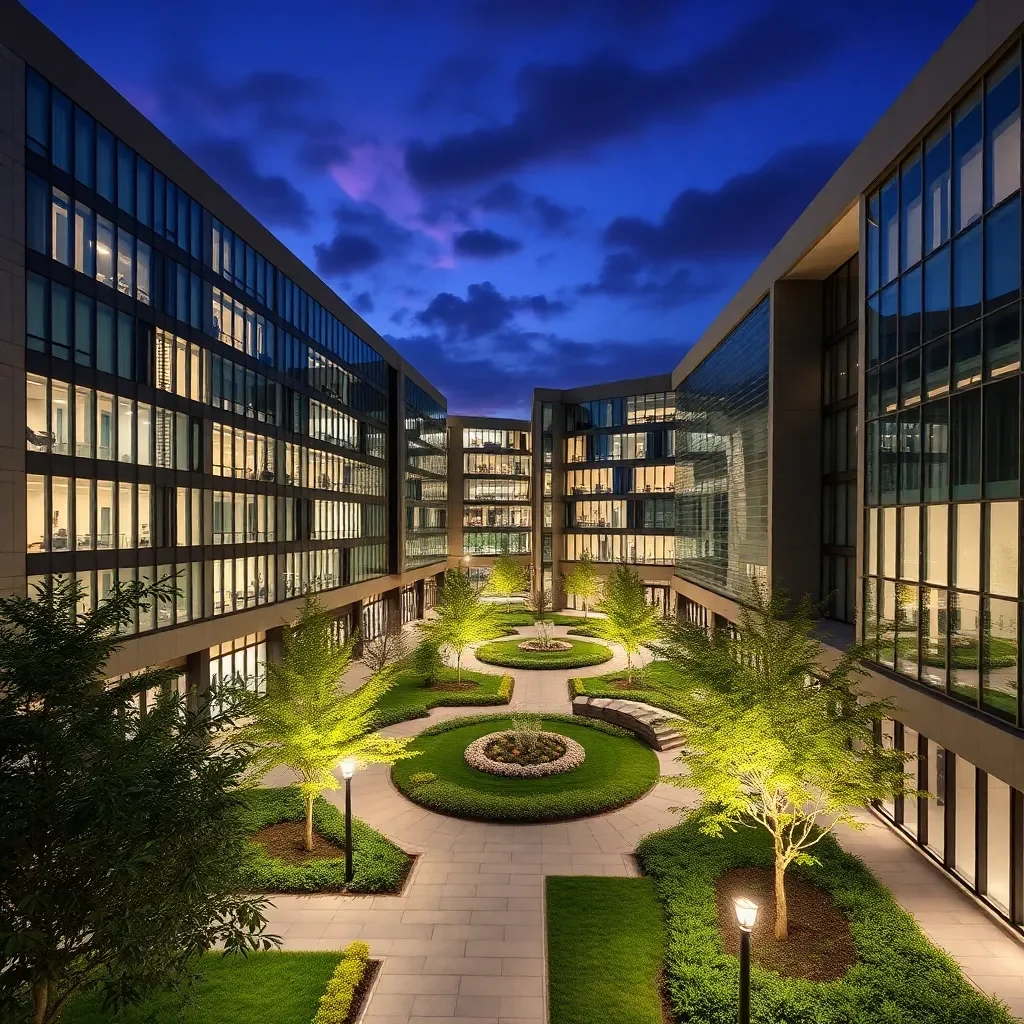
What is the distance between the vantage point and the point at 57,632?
734 centimetres

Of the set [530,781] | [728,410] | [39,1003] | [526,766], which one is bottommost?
[530,781]

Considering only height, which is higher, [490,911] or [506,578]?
[506,578]

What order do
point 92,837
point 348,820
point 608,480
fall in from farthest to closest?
1. point 608,480
2. point 348,820
3. point 92,837

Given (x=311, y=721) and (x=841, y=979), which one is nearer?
(x=841, y=979)

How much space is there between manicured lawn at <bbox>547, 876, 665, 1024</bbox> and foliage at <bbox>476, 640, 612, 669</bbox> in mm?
22382

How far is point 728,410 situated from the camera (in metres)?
34.1

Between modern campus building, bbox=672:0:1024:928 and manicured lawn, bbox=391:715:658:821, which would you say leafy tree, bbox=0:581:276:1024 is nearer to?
manicured lawn, bbox=391:715:658:821

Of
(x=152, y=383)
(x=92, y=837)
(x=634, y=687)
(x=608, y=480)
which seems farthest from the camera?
(x=608, y=480)

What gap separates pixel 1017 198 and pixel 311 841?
19759 millimetres

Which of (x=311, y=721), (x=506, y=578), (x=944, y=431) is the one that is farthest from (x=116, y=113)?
(x=506, y=578)

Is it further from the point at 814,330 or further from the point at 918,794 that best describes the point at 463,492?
the point at 918,794

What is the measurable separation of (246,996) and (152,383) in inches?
724

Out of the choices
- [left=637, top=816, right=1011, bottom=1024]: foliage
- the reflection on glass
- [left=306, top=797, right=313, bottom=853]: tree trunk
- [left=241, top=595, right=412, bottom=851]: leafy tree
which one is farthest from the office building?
[left=306, top=797, right=313, bottom=853]: tree trunk

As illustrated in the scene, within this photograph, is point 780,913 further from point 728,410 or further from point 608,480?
point 608,480
